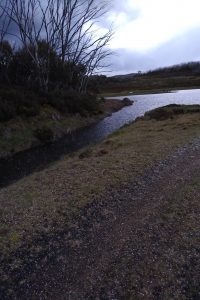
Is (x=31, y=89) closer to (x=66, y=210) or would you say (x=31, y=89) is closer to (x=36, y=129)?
(x=36, y=129)

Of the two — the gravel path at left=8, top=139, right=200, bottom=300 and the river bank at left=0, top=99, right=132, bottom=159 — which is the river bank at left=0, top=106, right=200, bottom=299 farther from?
the river bank at left=0, top=99, right=132, bottom=159

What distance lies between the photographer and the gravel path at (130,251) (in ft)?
18.9

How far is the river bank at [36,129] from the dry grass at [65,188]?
6.71 meters

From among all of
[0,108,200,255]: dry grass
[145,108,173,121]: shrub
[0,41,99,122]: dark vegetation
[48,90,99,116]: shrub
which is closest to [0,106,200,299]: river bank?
[0,108,200,255]: dry grass

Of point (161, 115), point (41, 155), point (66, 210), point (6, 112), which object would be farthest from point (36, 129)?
point (66, 210)

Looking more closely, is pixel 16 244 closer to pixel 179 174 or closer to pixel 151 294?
pixel 151 294

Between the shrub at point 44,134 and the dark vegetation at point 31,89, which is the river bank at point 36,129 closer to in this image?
the shrub at point 44,134

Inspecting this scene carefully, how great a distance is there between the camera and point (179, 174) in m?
11.6

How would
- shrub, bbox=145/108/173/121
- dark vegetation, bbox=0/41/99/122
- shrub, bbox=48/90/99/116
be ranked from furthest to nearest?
shrub, bbox=48/90/99/116
shrub, bbox=145/108/173/121
dark vegetation, bbox=0/41/99/122

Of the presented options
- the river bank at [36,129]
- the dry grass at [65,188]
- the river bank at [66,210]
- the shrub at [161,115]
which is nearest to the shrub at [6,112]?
the river bank at [36,129]

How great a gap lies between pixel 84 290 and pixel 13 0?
118 ft

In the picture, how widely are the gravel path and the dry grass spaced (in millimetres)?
539

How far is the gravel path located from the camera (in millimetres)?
5770

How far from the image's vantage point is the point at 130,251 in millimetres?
6898
